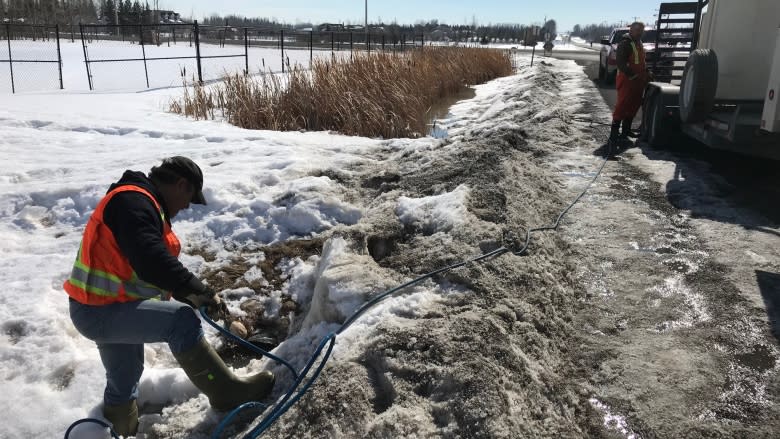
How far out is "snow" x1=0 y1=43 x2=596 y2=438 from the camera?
301 cm

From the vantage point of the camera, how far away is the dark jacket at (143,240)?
2.28 m

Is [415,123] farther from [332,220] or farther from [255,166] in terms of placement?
[332,220]

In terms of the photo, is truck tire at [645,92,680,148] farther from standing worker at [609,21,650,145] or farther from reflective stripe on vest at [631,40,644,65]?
reflective stripe on vest at [631,40,644,65]

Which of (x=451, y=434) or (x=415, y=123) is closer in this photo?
(x=451, y=434)

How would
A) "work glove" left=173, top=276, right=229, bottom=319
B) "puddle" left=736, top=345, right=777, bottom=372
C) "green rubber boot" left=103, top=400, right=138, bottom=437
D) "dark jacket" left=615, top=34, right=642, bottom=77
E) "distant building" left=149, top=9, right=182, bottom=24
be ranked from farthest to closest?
1. "distant building" left=149, top=9, right=182, bottom=24
2. "dark jacket" left=615, top=34, right=642, bottom=77
3. "puddle" left=736, top=345, right=777, bottom=372
4. "green rubber boot" left=103, top=400, right=138, bottom=437
5. "work glove" left=173, top=276, right=229, bottom=319

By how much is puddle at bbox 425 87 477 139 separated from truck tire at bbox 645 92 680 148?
3104 mm

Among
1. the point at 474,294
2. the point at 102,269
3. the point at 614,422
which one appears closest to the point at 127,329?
the point at 102,269

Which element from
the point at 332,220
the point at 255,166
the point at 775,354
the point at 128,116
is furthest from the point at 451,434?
the point at 128,116

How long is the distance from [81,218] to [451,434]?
465 centimetres

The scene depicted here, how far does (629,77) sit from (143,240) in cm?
800

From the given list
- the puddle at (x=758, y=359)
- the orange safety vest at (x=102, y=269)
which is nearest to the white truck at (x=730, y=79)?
the puddle at (x=758, y=359)

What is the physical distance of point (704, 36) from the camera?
744cm

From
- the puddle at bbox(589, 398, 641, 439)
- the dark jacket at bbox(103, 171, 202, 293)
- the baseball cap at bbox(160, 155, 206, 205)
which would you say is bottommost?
the puddle at bbox(589, 398, 641, 439)

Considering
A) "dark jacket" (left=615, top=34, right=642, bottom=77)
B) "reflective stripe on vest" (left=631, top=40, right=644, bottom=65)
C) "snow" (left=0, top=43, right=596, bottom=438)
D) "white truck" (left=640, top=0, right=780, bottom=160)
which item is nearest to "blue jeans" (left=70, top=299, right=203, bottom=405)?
"snow" (left=0, top=43, right=596, bottom=438)
